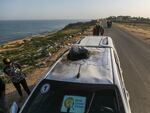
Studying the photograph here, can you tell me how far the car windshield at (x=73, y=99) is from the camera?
15.6 ft

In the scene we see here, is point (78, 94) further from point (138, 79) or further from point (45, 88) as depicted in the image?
point (138, 79)

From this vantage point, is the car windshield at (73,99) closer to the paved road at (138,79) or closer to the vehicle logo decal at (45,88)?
the vehicle logo decal at (45,88)

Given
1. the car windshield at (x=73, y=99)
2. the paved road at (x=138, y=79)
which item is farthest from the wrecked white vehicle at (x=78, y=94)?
the paved road at (x=138, y=79)

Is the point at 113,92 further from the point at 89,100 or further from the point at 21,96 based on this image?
the point at 21,96

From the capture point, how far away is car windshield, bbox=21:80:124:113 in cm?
476

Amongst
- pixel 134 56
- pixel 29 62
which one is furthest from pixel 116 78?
pixel 134 56

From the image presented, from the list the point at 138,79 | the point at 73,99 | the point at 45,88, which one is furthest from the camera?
the point at 138,79

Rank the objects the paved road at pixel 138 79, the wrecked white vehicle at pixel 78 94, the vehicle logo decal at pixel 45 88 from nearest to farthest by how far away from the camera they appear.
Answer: the wrecked white vehicle at pixel 78 94
the vehicle logo decal at pixel 45 88
the paved road at pixel 138 79

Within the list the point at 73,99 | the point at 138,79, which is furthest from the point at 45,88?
the point at 138,79

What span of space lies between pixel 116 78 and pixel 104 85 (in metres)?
0.33

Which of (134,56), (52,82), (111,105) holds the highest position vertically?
(52,82)

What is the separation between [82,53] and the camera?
621 cm

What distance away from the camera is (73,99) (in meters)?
4.83

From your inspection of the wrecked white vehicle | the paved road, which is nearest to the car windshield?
the wrecked white vehicle
